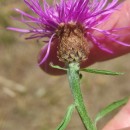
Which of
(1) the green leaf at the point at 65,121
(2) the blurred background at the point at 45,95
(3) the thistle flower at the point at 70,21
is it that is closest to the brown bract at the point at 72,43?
(3) the thistle flower at the point at 70,21

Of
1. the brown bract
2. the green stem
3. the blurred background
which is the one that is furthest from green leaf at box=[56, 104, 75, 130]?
the blurred background

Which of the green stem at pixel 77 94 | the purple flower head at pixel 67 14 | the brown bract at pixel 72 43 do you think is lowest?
the green stem at pixel 77 94

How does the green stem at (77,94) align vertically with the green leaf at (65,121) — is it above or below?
above

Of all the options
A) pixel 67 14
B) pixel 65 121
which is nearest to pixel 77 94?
pixel 65 121

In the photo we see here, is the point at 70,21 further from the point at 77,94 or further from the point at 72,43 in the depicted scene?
the point at 77,94

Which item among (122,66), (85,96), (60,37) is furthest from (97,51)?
(122,66)

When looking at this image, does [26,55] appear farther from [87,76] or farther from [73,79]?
[73,79]

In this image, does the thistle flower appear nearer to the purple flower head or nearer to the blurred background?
the purple flower head

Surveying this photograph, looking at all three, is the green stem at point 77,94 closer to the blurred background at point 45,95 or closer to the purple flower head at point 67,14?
the purple flower head at point 67,14

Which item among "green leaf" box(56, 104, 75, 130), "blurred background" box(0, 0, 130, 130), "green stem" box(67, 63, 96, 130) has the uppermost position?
"blurred background" box(0, 0, 130, 130)

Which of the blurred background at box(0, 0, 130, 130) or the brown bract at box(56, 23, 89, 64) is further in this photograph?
the blurred background at box(0, 0, 130, 130)
